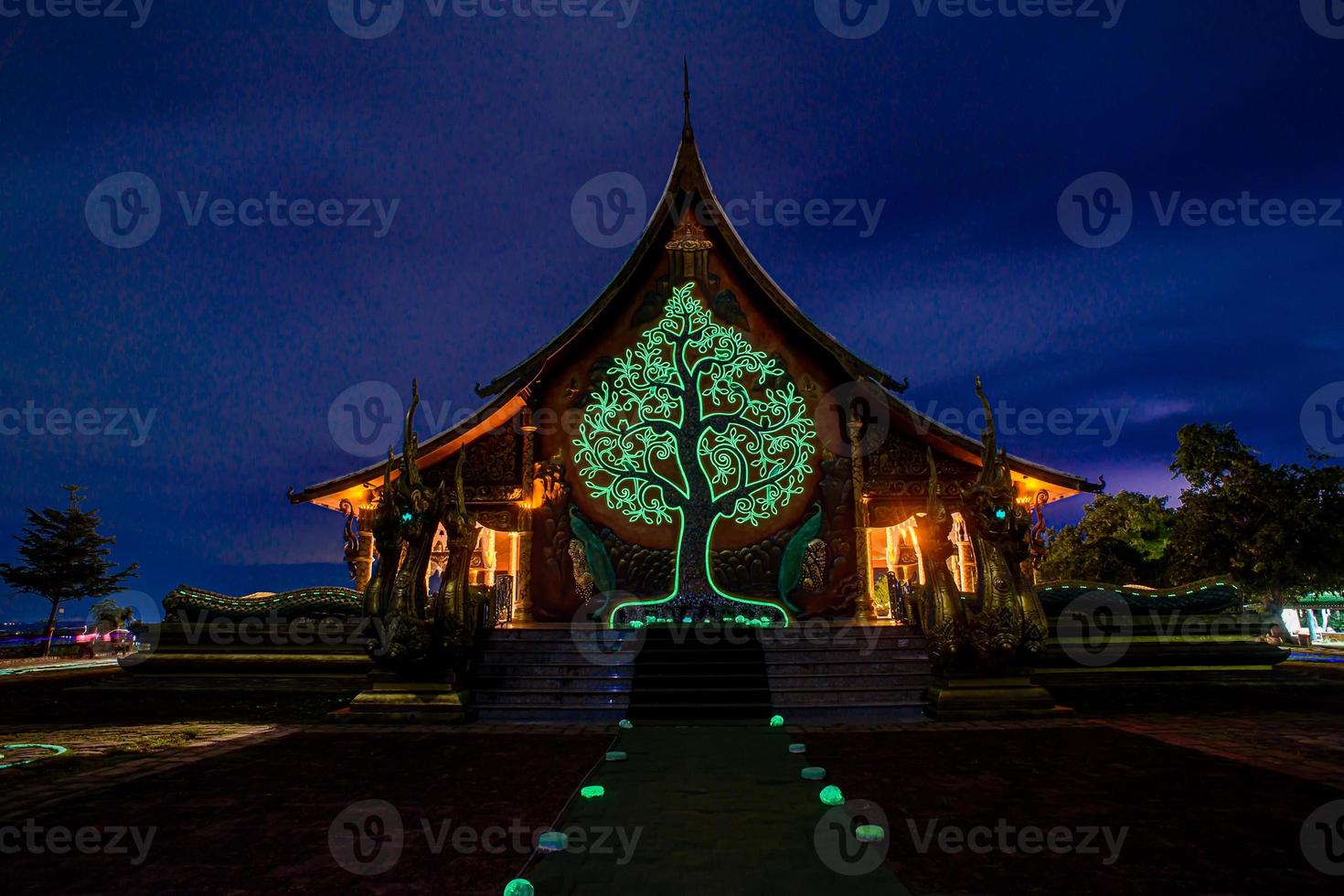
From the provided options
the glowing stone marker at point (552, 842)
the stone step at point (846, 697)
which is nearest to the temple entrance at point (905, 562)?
the stone step at point (846, 697)

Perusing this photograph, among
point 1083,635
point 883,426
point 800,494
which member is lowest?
point 1083,635

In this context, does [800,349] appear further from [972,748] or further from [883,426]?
[972,748]

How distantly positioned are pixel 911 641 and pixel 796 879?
612 cm

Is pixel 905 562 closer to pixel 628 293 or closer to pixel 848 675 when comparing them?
pixel 848 675

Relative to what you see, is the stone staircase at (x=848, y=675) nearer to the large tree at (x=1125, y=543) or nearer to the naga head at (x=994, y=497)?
the naga head at (x=994, y=497)

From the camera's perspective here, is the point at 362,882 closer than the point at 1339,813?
Yes

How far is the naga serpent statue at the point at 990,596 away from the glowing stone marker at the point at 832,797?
12.7 ft

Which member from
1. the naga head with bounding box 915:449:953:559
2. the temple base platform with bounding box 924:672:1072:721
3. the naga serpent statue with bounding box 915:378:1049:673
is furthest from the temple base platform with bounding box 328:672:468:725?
the naga head with bounding box 915:449:953:559

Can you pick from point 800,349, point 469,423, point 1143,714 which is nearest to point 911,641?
point 1143,714

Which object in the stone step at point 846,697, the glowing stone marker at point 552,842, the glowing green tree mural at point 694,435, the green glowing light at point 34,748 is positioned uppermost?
the glowing green tree mural at point 694,435

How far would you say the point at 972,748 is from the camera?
5.88 metres

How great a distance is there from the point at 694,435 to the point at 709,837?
27.7ft

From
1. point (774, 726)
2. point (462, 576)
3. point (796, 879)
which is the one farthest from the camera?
point (462, 576)

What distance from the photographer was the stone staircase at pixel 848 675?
7574mm
